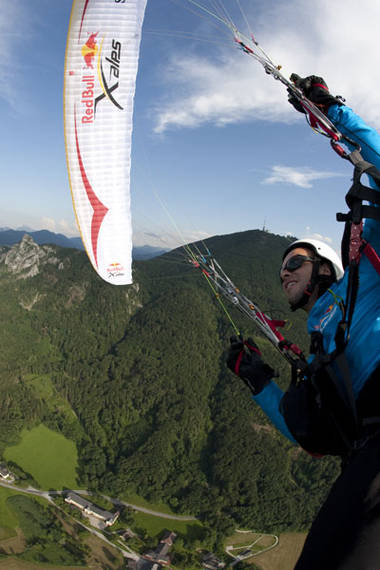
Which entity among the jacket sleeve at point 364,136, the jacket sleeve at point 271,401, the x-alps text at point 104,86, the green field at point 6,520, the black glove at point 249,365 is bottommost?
the green field at point 6,520

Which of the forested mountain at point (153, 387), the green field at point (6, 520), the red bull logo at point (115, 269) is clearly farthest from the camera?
the forested mountain at point (153, 387)

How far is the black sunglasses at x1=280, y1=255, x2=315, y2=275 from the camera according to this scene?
3324 mm

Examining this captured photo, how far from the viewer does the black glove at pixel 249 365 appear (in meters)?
3.45

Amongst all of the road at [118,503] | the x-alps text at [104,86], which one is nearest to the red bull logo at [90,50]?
the x-alps text at [104,86]

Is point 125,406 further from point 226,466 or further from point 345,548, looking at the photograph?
point 345,548

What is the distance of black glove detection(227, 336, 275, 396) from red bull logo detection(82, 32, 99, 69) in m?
5.80

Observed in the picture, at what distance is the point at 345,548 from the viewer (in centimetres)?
153

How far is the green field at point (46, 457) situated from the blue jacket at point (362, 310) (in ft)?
186

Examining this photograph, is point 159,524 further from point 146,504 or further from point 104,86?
point 104,86

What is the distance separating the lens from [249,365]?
3604 mm

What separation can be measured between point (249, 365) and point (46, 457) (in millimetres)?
62082

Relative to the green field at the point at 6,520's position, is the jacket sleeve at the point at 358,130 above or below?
above

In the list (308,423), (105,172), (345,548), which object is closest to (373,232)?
(308,423)

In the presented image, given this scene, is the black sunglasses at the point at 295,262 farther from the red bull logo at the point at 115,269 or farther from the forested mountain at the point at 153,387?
the forested mountain at the point at 153,387
